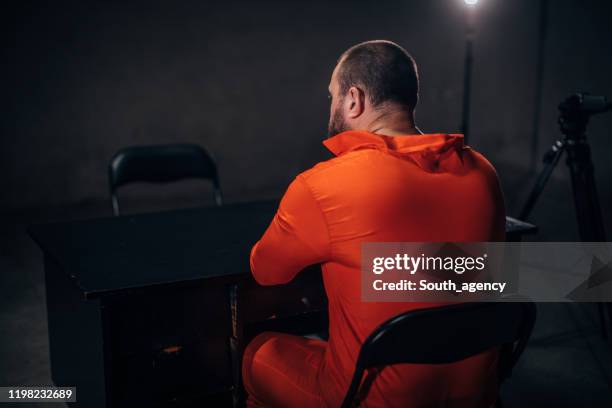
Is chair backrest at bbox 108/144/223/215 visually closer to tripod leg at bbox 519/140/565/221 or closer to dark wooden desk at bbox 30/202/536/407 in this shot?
dark wooden desk at bbox 30/202/536/407

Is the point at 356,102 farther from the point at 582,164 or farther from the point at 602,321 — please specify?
the point at 602,321

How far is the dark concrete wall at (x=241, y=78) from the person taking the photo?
5109 mm

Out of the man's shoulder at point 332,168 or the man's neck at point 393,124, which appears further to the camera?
the man's neck at point 393,124

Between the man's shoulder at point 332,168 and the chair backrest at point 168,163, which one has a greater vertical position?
the chair backrest at point 168,163

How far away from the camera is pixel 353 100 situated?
164 cm

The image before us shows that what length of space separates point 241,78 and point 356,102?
13.7ft

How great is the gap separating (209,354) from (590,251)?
204cm

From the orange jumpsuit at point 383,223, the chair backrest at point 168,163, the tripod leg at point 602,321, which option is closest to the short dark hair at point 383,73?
the orange jumpsuit at point 383,223

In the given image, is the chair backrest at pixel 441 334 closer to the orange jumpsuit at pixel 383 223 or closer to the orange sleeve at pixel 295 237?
the orange jumpsuit at pixel 383 223

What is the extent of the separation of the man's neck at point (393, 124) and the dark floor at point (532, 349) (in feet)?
4.58

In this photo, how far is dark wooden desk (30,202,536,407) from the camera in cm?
187

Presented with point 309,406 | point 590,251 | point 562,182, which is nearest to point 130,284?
point 309,406

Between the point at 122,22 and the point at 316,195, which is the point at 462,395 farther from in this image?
the point at 122,22

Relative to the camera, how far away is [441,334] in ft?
4.60
